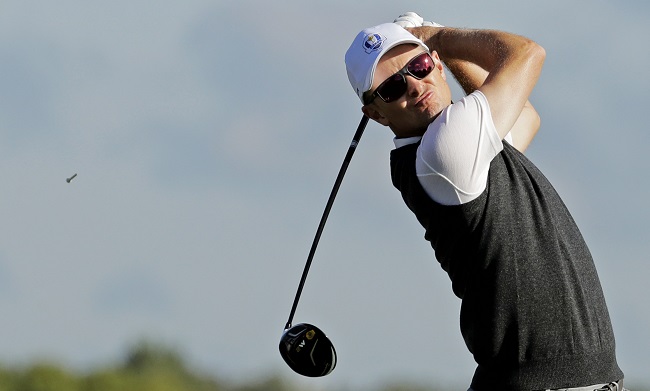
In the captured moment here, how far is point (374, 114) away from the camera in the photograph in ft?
17.9

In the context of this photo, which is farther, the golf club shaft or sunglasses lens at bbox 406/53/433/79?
the golf club shaft

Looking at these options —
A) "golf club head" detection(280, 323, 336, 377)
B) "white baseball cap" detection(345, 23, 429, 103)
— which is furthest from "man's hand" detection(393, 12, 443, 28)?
"golf club head" detection(280, 323, 336, 377)

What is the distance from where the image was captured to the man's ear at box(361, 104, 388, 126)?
5402 millimetres

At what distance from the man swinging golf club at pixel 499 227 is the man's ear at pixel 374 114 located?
0.10 metres

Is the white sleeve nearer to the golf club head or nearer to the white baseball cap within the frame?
the white baseball cap

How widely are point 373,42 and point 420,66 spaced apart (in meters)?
0.20

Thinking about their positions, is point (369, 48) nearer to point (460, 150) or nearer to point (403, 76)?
point (403, 76)

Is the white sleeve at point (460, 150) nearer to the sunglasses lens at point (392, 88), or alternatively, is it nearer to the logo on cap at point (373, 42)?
the sunglasses lens at point (392, 88)

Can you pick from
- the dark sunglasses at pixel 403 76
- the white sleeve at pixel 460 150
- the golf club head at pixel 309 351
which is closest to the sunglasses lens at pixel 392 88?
the dark sunglasses at pixel 403 76

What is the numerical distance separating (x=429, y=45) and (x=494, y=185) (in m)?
0.80

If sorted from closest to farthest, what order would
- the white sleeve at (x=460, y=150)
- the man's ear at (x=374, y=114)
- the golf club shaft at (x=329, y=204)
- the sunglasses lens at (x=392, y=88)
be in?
the white sleeve at (x=460, y=150)
the sunglasses lens at (x=392, y=88)
the man's ear at (x=374, y=114)
the golf club shaft at (x=329, y=204)

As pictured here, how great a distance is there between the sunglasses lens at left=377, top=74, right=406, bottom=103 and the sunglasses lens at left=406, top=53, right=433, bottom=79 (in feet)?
0.16

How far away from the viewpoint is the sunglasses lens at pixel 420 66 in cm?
524

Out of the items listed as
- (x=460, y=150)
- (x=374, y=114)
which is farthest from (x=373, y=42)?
(x=460, y=150)
